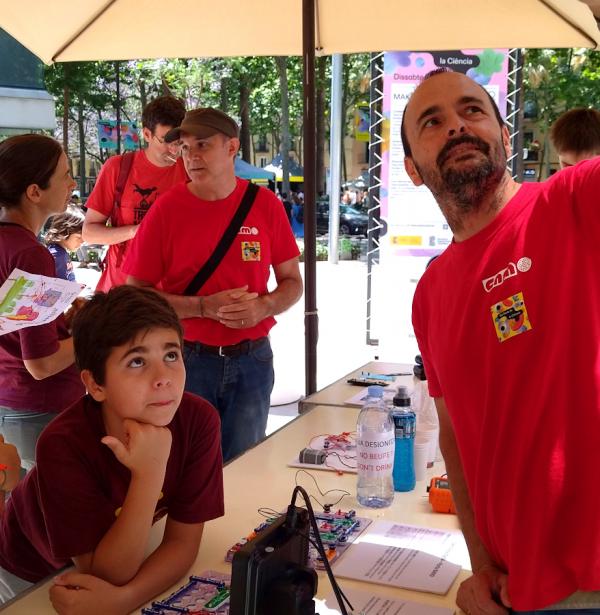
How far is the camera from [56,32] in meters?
4.05

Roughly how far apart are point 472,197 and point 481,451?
450mm

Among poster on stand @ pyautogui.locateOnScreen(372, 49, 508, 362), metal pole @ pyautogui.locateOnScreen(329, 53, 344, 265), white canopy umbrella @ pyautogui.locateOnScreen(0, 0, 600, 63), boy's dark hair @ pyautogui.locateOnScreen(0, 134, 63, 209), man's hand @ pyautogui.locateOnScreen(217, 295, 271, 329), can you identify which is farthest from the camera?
metal pole @ pyautogui.locateOnScreen(329, 53, 344, 265)

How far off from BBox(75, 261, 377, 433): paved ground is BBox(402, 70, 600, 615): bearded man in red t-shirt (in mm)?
3761

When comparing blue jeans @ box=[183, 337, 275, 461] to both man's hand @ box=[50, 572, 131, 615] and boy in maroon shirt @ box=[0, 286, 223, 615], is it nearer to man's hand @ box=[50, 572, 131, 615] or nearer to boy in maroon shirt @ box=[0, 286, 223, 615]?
boy in maroon shirt @ box=[0, 286, 223, 615]

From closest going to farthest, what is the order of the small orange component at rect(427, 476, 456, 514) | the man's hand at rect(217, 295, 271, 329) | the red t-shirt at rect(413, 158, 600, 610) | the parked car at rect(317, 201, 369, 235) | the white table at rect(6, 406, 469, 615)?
1. the red t-shirt at rect(413, 158, 600, 610)
2. the white table at rect(6, 406, 469, 615)
3. the small orange component at rect(427, 476, 456, 514)
4. the man's hand at rect(217, 295, 271, 329)
5. the parked car at rect(317, 201, 369, 235)

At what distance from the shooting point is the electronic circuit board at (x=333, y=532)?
1.86 m

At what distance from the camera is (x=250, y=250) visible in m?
3.23

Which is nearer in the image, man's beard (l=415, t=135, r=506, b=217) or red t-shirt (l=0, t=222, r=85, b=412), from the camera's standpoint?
man's beard (l=415, t=135, r=506, b=217)

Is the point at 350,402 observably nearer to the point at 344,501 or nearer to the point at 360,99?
the point at 344,501

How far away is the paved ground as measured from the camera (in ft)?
20.1

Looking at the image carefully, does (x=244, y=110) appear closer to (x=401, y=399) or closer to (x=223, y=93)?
(x=223, y=93)

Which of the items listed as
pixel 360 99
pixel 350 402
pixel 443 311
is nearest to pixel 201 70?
pixel 360 99

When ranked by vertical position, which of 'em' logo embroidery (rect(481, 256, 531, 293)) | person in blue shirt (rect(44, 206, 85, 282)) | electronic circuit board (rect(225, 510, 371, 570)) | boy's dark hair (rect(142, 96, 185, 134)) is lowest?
electronic circuit board (rect(225, 510, 371, 570))

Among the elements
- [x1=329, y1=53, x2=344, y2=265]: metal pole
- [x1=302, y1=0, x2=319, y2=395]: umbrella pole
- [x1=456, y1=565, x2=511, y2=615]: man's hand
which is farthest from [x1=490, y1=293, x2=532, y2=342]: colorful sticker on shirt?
[x1=329, y1=53, x2=344, y2=265]: metal pole
